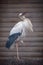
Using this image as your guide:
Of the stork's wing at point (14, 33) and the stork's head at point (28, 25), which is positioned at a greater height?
the stork's head at point (28, 25)

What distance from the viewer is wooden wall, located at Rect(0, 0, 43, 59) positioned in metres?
1.74

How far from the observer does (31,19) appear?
5.83ft

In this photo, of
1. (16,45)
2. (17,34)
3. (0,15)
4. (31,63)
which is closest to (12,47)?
(16,45)

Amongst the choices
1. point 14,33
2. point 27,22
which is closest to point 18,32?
A: point 14,33

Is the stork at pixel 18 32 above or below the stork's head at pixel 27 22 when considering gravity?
below

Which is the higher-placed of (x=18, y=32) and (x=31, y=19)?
(x=31, y=19)

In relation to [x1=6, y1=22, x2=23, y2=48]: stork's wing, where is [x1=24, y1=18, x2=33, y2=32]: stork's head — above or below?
above

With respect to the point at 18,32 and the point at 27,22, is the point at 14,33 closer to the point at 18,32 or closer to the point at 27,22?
the point at 18,32

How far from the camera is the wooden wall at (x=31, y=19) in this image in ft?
5.72

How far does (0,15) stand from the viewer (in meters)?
1.79

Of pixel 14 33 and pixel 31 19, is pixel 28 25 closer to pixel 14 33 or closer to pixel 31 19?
pixel 31 19

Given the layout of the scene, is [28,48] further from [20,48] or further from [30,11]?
[30,11]

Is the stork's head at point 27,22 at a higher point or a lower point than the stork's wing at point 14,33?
higher

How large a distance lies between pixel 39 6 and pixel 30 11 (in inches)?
4.8
